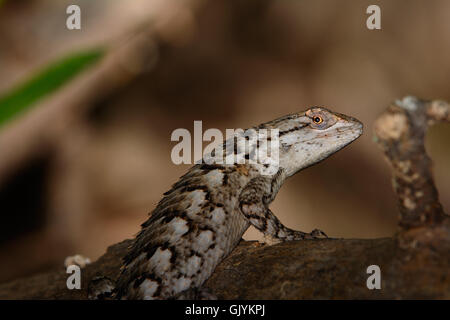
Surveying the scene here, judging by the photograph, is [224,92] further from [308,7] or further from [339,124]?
[339,124]

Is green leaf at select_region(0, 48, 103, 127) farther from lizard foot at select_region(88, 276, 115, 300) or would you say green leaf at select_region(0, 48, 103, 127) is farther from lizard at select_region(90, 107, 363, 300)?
lizard foot at select_region(88, 276, 115, 300)

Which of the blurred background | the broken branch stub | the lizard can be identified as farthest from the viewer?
the blurred background

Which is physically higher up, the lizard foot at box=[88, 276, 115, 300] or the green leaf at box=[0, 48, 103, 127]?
the green leaf at box=[0, 48, 103, 127]

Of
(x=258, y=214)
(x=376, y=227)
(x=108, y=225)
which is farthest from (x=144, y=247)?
(x=376, y=227)

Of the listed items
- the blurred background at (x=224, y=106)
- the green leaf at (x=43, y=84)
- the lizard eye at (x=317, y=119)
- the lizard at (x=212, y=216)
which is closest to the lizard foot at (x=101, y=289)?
the lizard at (x=212, y=216)

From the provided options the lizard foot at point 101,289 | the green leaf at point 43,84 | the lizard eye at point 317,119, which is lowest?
the lizard foot at point 101,289

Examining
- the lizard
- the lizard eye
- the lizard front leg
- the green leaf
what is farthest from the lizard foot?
the lizard eye

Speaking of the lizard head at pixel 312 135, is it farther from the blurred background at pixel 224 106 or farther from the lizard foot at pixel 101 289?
the blurred background at pixel 224 106
